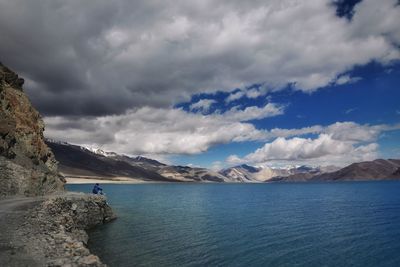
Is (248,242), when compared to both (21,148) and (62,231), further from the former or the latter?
(21,148)

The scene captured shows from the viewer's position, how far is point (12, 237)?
2467 centimetres

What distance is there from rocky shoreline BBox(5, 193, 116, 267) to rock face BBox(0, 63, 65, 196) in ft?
27.0

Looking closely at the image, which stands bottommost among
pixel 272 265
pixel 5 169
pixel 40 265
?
pixel 272 265

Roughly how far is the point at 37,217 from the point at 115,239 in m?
10.3

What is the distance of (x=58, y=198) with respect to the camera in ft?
153

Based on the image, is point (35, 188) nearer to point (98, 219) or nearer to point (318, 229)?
point (98, 219)

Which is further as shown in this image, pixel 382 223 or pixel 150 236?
pixel 382 223

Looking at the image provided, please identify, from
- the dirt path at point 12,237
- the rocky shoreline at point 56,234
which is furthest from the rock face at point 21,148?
the dirt path at point 12,237

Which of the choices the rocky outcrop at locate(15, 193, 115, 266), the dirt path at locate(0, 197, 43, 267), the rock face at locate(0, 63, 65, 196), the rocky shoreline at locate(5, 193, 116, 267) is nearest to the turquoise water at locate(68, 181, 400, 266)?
the rocky outcrop at locate(15, 193, 115, 266)

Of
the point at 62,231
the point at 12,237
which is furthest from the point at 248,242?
the point at 12,237

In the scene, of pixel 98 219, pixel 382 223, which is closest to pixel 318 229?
pixel 382 223

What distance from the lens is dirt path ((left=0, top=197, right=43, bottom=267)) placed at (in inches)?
763

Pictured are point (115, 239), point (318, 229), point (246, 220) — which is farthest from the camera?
point (246, 220)

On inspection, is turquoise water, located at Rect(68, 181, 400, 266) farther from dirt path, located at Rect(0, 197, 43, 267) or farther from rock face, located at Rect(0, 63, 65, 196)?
rock face, located at Rect(0, 63, 65, 196)
